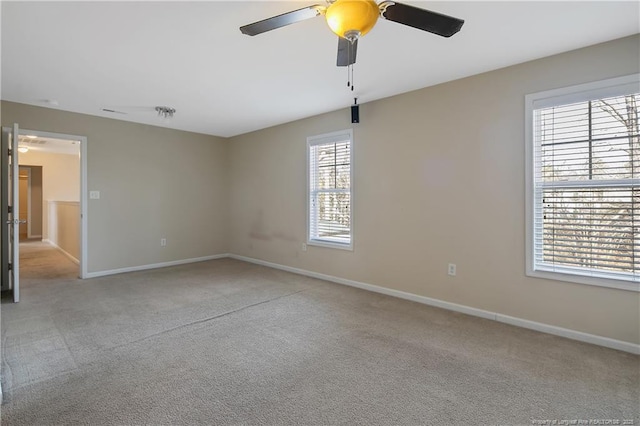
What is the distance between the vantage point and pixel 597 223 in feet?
8.25

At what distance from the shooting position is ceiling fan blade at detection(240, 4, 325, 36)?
165cm

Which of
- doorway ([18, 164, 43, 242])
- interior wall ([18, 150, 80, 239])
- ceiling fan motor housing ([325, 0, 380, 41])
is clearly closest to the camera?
ceiling fan motor housing ([325, 0, 380, 41])

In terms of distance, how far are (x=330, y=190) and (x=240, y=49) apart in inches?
90.1

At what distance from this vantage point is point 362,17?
1591mm

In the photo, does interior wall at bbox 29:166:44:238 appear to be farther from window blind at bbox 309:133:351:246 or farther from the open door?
window blind at bbox 309:133:351:246

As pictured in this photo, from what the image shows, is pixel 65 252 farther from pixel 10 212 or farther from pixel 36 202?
pixel 36 202

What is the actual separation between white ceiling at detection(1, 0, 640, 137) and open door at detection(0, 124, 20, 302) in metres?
0.61

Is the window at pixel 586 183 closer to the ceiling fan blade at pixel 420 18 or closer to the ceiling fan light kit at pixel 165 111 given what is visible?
the ceiling fan blade at pixel 420 18

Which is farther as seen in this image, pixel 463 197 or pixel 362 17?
pixel 463 197

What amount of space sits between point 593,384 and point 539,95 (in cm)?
232

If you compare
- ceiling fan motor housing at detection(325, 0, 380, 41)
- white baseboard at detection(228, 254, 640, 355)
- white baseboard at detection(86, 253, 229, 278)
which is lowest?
white baseboard at detection(228, 254, 640, 355)

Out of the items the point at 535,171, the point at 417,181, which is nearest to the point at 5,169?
the point at 417,181

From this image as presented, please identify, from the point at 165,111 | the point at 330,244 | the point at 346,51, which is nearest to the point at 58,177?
the point at 165,111

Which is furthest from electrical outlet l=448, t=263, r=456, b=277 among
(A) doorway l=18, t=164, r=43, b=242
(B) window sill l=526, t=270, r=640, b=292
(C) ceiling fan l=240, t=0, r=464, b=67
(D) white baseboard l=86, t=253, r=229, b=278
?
(A) doorway l=18, t=164, r=43, b=242
